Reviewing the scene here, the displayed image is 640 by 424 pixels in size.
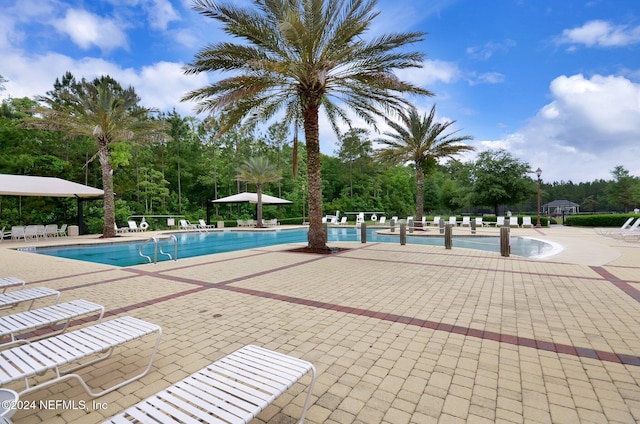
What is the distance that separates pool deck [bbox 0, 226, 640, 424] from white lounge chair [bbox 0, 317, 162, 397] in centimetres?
22

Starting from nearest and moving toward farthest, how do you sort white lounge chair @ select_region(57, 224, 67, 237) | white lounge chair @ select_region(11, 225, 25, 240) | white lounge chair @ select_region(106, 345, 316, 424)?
white lounge chair @ select_region(106, 345, 316, 424) < white lounge chair @ select_region(11, 225, 25, 240) < white lounge chair @ select_region(57, 224, 67, 237)

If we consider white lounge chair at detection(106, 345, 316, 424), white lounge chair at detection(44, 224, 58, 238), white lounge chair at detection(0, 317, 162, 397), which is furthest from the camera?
white lounge chair at detection(44, 224, 58, 238)

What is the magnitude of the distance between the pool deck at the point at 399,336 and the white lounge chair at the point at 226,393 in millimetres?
395

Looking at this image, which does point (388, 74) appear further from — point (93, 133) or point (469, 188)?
point (469, 188)

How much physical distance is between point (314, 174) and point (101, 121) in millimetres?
12767

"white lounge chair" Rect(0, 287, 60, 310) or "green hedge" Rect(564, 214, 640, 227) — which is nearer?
"white lounge chair" Rect(0, 287, 60, 310)

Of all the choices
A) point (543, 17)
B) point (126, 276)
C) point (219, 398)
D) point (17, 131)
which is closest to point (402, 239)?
point (126, 276)

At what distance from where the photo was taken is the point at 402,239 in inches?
494

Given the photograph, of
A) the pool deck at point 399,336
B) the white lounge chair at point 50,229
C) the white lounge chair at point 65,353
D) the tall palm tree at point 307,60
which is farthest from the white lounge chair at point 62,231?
the white lounge chair at point 65,353

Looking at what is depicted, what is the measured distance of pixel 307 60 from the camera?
941 cm

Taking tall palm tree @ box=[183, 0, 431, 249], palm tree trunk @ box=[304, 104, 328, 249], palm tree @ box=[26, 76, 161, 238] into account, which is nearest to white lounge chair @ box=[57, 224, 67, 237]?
palm tree @ box=[26, 76, 161, 238]

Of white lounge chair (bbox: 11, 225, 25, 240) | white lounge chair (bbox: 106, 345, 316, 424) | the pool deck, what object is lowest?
the pool deck

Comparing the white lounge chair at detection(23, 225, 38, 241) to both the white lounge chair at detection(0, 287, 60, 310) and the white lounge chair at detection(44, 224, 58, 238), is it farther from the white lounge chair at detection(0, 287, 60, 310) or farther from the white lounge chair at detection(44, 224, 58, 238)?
the white lounge chair at detection(0, 287, 60, 310)

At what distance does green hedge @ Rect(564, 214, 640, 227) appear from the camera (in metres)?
22.4
